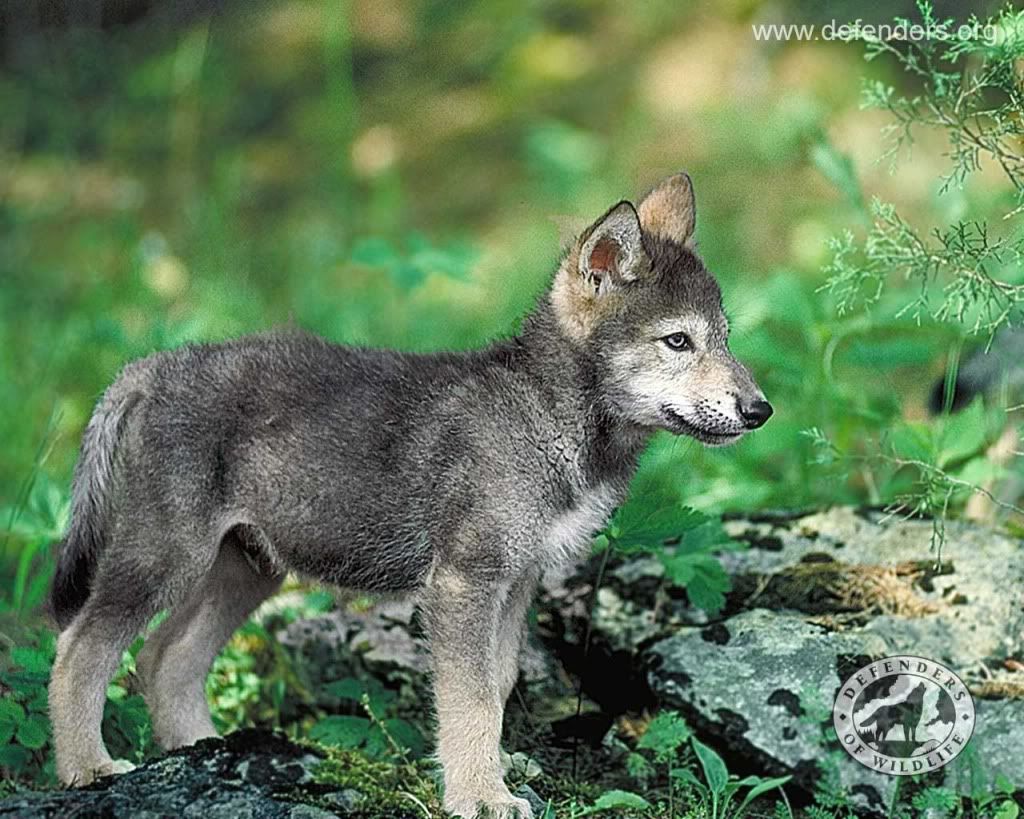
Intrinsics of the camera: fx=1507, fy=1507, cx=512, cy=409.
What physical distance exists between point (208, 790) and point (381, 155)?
21.9 feet

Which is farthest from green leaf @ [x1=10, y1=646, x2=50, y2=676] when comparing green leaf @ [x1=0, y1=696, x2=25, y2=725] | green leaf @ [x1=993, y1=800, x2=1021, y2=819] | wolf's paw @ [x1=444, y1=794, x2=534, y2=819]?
green leaf @ [x1=993, y1=800, x2=1021, y2=819]

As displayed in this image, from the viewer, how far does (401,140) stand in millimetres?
10703

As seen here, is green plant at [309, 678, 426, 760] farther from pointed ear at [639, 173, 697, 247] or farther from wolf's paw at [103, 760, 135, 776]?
pointed ear at [639, 173, 697, 247]

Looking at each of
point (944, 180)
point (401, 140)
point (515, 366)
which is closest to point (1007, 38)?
point (944, 180)

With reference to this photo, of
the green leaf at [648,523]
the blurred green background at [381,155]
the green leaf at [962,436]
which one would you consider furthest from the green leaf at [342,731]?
the blurred green background at [381,155]

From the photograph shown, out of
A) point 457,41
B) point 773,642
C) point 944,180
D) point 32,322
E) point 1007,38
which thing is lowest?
point 32,322

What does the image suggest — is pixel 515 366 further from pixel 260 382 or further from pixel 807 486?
pixel 807 486

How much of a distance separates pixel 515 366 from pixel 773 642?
1147 millimetres

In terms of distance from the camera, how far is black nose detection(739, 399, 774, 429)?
4.21 m

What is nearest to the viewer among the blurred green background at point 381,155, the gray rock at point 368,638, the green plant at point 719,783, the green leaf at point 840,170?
the green plant at point 719,783

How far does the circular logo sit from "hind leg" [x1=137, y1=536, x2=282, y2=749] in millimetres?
1796

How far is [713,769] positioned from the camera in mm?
4012

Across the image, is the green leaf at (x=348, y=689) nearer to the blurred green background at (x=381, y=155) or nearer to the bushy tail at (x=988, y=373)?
the bushy tail at (x=988, y=373)

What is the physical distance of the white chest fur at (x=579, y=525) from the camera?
4.25m
